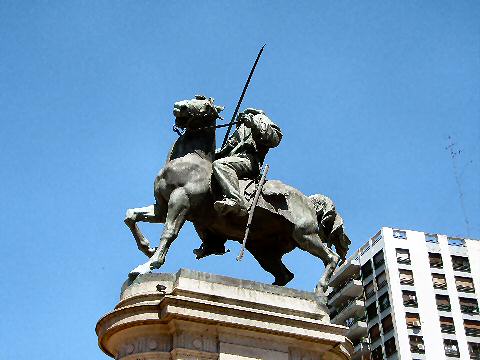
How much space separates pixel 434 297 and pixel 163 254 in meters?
58.5

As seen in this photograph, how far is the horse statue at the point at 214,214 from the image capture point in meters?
12.9

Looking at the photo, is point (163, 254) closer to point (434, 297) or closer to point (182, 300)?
point (182, 300)

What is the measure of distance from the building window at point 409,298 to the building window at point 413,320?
101cm

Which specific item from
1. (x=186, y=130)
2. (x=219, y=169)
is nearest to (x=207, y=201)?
(x=219, y=169)

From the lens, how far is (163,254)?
12.5m

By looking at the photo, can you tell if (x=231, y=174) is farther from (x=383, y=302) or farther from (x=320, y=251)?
(x=383, y=302)

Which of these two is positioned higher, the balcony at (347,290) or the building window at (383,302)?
the balcony at (347,290)

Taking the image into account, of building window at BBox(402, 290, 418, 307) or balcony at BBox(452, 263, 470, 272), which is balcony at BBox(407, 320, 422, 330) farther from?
balcony at BBox(452, 263, 470, 272)

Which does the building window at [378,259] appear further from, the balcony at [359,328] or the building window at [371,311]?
the balcony at [359,328]

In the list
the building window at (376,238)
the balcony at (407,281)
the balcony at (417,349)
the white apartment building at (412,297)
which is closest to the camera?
the balcony at (417,349)

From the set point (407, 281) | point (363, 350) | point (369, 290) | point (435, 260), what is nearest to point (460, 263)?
point (435, 260)

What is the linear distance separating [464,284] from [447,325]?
5543 millimetres

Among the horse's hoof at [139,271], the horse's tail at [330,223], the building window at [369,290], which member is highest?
the building window at [369,290]

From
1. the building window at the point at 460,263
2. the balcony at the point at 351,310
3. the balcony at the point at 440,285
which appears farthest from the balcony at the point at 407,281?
the building window at the point at 460,263
